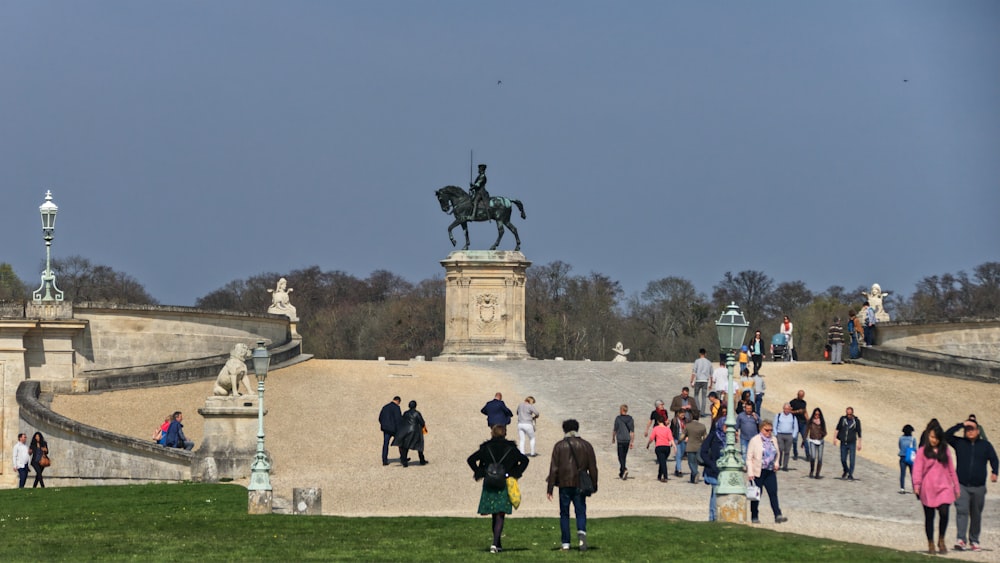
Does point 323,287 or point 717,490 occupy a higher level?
point 323,287

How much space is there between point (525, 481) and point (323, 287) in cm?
9065

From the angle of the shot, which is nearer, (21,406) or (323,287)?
(21,406)

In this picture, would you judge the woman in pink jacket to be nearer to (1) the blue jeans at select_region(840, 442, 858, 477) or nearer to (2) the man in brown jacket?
(2) the man in brown jacket

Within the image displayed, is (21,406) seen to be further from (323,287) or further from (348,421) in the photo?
(323,287)

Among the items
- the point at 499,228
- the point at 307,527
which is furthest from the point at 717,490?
the point at 499,228

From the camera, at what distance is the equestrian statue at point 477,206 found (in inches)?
2030

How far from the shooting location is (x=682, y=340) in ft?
291

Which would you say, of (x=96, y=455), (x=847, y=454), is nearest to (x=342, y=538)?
(x=847, y=454)

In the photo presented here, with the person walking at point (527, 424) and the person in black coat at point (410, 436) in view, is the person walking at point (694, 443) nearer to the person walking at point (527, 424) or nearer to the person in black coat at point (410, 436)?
the person walking at point (527, 424)

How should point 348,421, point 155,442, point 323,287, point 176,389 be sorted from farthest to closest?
1. point 323,287
2. point 176,389
3. point 348,421
4. point 155,442

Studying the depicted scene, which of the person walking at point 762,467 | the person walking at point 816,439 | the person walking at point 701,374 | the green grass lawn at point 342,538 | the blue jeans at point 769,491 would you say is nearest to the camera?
the green grass lawn at point 342,538

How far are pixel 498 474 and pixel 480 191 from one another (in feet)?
112

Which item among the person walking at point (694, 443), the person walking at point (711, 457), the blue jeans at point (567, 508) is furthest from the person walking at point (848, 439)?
the blue jeans at point (567, 508)

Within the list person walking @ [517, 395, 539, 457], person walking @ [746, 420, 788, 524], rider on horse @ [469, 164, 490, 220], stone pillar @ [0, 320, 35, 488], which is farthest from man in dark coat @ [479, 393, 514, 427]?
rider on horse @ [469, 164, 490, 220]
